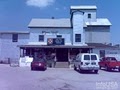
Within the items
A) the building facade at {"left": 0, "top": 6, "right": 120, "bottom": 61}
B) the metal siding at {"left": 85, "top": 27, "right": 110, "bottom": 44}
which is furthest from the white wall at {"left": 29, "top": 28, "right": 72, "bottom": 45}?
the metal siding at {"left": 85, "top": 27, "right": 110, "bottom": 44}

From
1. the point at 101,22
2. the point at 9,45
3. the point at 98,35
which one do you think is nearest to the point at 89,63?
the point at 9,45

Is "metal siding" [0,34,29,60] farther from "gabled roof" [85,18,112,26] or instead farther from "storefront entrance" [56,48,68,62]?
"gabled roof" [85,18,112,26]

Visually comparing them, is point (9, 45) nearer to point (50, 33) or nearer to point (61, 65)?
point (50, 33)

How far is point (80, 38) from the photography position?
147 feet

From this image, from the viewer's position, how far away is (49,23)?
156ft

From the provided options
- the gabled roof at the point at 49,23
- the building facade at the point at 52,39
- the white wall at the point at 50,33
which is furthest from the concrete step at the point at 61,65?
the gabled roof at the point at 49,23

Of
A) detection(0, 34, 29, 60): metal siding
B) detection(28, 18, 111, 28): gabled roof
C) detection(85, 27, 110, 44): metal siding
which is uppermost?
detection(28, 18, 111, 28): gabled roof

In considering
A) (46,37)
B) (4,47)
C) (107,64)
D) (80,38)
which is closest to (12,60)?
(4,47)

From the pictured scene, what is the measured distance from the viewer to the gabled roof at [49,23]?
151 ft

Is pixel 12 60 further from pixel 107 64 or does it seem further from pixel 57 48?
pixel 107 64

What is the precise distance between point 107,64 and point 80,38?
39.7 feet

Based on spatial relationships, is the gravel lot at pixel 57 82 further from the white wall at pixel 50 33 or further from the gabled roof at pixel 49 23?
the gabled roof at pixel 49 23

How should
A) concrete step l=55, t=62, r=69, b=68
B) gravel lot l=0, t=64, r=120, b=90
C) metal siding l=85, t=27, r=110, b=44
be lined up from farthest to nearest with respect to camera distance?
metal siding l=85, t=27, r=110, b=44 → concrete step l=55, t=62, r=69, b=68 → gravel lot l=0, t=64, r=120, b=90

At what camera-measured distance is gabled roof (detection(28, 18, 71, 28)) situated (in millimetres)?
45900
